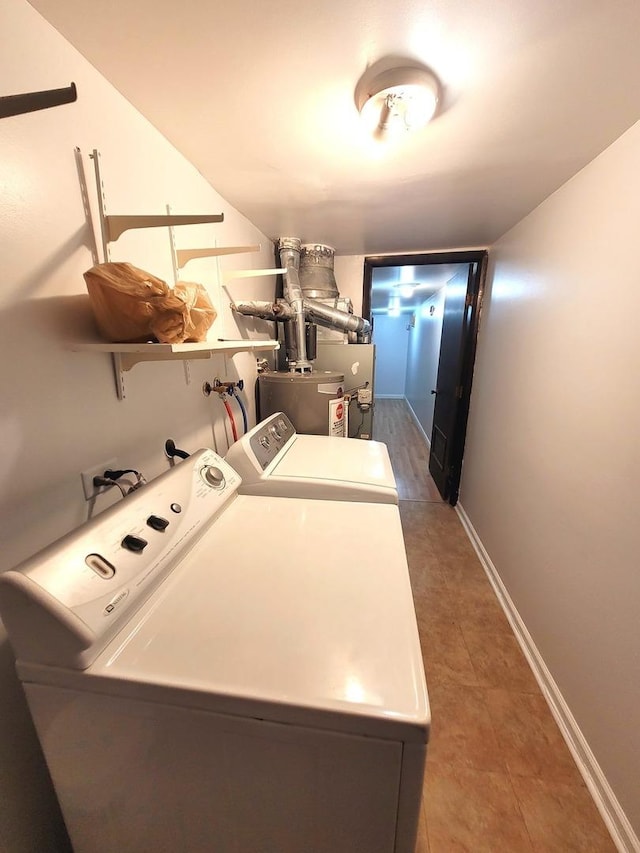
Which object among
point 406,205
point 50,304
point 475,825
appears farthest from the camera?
point 406,205

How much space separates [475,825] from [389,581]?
1.01 meters

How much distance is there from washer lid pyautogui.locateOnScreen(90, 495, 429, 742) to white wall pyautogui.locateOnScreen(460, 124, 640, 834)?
84cm

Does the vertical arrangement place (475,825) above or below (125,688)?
below

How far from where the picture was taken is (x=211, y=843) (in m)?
0.59

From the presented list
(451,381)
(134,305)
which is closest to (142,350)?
(134,305)

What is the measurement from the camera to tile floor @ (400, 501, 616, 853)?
3.25ft

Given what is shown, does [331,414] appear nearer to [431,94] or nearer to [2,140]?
[431,94]

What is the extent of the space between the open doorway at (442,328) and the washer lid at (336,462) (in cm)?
152

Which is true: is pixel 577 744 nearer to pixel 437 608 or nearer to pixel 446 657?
pixel 446 657

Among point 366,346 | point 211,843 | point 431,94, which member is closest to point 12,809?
point 211,843

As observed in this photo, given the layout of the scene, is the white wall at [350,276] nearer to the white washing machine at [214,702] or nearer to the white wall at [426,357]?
the white wall at [426,357]

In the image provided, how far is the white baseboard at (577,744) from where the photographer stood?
0.97 m

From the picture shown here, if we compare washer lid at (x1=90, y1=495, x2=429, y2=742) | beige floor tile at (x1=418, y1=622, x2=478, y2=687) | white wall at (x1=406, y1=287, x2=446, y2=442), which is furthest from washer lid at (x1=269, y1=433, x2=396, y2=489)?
white wall at (x1=406, y1=287, x2=446, y2=442)

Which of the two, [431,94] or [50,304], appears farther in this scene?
[431,94]
